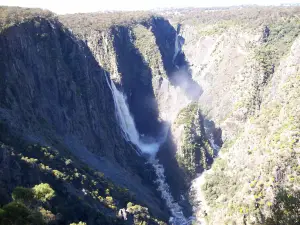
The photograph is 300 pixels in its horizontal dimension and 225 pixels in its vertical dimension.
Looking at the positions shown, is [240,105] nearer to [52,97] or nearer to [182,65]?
[52,97]

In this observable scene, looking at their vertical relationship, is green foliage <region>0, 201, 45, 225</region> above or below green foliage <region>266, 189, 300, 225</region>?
above

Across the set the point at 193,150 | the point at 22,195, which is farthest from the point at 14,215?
the point at 193,150

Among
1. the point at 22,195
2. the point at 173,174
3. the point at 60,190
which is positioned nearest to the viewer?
the point at 22,195

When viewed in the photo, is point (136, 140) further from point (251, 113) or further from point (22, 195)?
point (22, 195)

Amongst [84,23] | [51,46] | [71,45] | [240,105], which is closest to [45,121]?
[51,46]

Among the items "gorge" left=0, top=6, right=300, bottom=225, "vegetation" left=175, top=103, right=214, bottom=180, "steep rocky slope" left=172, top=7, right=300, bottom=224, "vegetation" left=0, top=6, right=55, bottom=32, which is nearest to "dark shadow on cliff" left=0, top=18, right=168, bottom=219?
"gorge" left=0, top=6, right=300, bottom=225

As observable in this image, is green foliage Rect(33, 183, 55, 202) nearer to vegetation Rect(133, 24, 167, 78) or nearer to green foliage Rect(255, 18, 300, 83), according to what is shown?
green foliage Rect(255, 18, 300, 83)

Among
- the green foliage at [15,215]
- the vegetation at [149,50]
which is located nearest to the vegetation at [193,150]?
the vegetation at [149,50]
